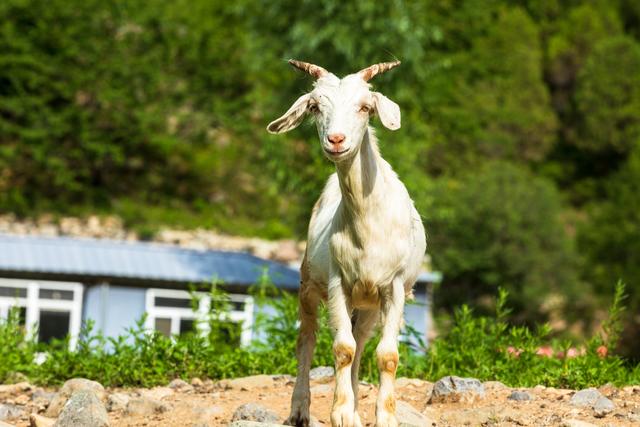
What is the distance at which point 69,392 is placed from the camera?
33.0 ft

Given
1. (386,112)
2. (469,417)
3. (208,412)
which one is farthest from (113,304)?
(386,112)

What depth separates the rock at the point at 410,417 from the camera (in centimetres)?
838

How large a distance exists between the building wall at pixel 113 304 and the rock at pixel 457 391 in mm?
14490

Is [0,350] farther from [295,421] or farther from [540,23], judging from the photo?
[540,23]

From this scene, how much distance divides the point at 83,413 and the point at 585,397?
3.73 metres

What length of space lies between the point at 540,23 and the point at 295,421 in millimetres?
63196

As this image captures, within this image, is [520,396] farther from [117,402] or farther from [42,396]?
[42,396]

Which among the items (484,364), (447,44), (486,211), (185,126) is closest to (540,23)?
(447,44)

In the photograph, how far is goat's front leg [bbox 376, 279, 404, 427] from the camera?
776 cm

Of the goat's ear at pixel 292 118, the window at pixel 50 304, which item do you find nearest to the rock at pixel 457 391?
the goat's ear at pixel 292 118

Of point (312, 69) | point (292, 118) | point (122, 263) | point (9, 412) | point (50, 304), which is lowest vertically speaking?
point (9, 412)

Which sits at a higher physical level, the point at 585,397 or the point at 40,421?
the point at 585,397

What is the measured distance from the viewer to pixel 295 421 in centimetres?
859

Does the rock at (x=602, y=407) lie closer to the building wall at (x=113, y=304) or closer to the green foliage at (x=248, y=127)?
the building wall at (x=113, y=304)
